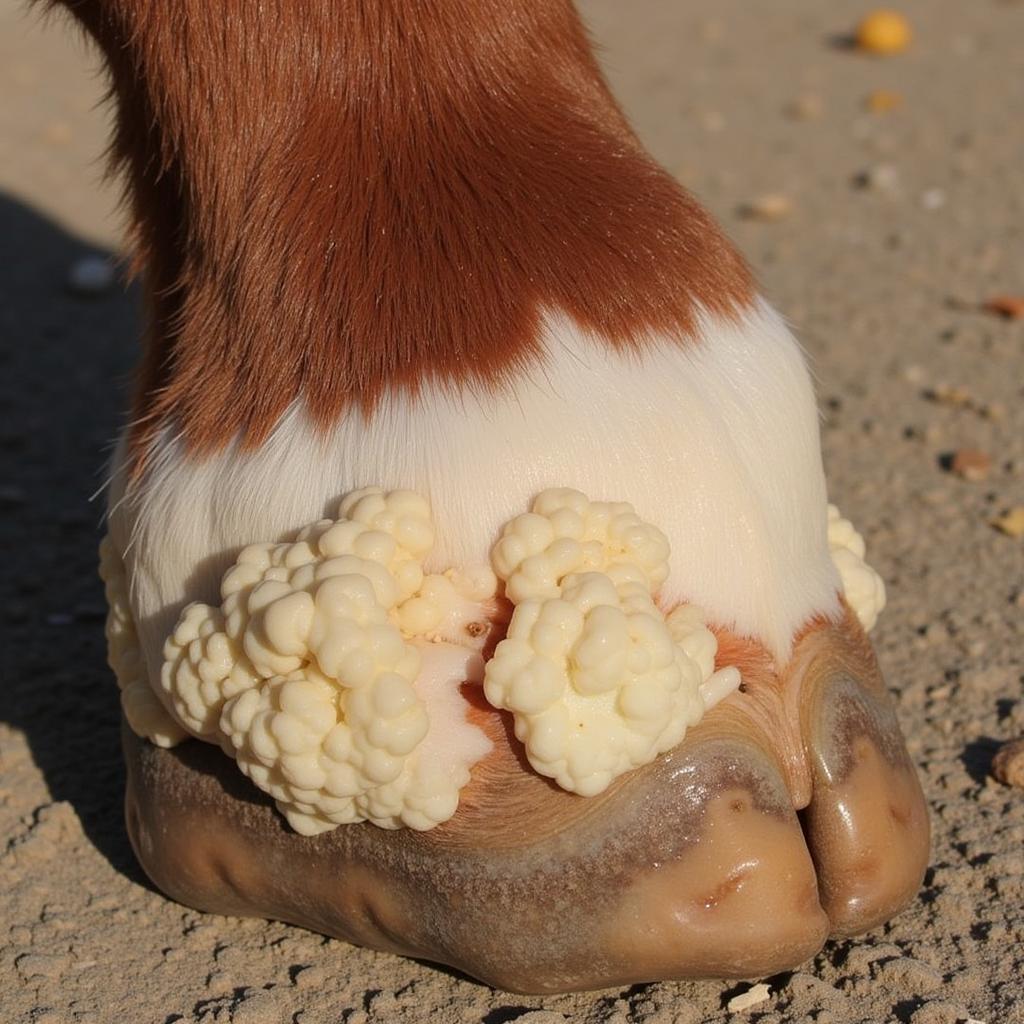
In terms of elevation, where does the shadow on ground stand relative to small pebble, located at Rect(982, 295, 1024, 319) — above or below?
above

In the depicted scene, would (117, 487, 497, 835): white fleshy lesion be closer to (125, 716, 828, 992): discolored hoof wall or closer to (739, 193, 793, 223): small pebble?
(125, 716, 828, 992): discolored hoof wall

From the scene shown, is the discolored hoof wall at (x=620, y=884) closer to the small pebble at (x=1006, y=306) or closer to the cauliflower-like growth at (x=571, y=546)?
the cauliflower-like growth at (x=571, y=546)

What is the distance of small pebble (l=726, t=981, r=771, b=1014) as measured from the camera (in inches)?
57.2

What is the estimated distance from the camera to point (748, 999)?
1.46 metres

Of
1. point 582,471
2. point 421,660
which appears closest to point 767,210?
point 582,471

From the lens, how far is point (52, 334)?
3.48 m

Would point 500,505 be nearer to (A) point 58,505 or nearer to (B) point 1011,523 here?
(B) point 1011,523

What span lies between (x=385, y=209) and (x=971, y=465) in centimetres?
144

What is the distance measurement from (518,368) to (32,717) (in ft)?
3.21

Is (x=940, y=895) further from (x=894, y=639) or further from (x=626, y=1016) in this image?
(x=894, y=639)

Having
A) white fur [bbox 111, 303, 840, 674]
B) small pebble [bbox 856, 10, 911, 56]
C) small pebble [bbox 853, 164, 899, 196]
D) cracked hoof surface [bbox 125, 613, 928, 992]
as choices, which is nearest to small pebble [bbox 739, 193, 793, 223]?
small pebble [bbox 853, 164, 899, 196]

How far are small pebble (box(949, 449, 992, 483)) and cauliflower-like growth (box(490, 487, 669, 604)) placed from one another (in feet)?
4.52

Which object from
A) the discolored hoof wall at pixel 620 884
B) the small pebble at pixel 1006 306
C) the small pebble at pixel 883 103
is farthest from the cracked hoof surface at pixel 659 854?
the small pebble at pixel 883 103

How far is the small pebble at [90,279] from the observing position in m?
3.66
